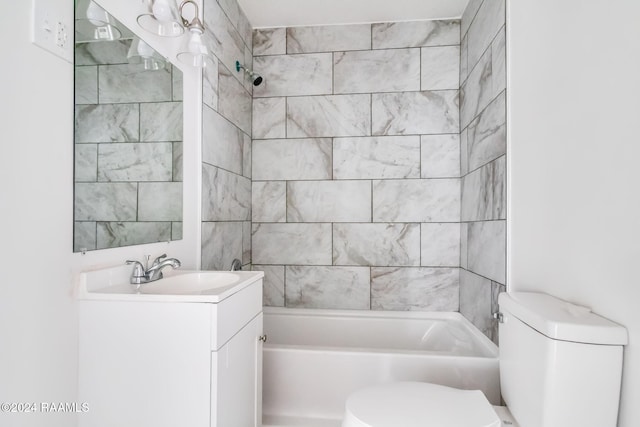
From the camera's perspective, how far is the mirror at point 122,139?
44.9 inches

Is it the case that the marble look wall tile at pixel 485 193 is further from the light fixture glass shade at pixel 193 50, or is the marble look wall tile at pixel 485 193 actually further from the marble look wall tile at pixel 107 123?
the marble look wall tile at pixel 107 123

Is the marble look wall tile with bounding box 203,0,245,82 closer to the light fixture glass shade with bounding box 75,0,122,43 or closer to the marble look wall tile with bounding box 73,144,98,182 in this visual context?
the light fixture glass shade with bounding box 75,0,122,43

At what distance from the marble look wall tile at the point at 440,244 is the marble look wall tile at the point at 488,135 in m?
0.51

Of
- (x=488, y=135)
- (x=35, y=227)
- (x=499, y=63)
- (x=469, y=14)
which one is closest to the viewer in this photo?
(x=35, y=227)

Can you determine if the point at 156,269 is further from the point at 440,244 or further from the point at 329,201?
the point at 440,244

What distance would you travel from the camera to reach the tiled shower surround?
2.54 m

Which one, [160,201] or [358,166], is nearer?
[160,201]

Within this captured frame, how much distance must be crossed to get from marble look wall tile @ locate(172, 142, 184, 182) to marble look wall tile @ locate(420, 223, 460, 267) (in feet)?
5.65

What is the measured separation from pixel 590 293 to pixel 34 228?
5.71 ft

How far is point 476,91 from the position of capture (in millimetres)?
2168

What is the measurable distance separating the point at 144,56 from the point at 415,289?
2.21 meters

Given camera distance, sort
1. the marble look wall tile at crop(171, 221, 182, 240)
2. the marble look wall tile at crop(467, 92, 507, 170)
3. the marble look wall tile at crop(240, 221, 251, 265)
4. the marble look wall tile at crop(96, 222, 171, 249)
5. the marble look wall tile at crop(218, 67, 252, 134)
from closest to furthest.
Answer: the marble look wall tile at crop(96, 222, 171, 249) < the marble look wall tile at crop(171, 221, 182, 240) < the marble look wall tile at crop(467, 92, 507, 170) < the marble look wall tile at crop(218, 67, 252, 134) < the marble look wall tile at crop(240, 221, 251, 265)

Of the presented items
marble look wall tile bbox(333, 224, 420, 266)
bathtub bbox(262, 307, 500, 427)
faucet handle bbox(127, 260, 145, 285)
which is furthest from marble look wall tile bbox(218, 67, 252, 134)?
bathtub bbox(262, 307, 500, 427)

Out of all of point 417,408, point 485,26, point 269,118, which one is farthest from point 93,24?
point 485,26
